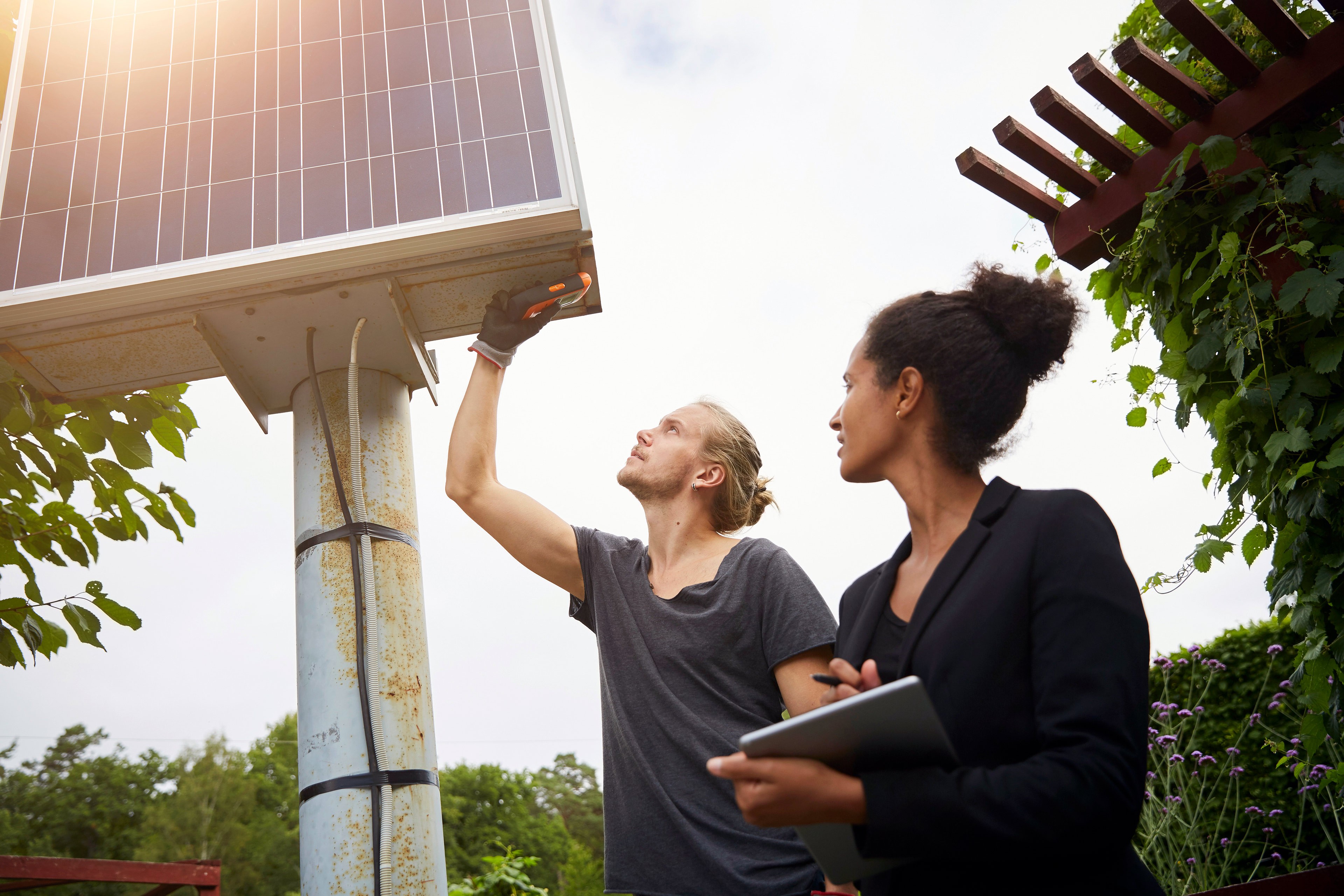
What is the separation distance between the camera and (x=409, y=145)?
1983mm

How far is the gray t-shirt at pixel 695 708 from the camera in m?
1.66

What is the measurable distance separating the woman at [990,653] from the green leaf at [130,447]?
7.80 feet

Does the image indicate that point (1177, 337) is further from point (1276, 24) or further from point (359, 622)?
point (359, 622)

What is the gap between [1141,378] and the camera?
9.66 feet

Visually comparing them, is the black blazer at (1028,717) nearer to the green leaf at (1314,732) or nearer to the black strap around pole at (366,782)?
the black strap around pole at (366,782)

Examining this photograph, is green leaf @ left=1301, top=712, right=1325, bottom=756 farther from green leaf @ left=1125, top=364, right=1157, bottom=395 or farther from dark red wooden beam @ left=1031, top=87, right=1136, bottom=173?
dark red wooden beam @ left=1031, top=87, right=1136, bottom=173

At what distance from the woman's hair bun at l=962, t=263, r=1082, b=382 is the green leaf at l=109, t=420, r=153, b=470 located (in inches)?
98.7

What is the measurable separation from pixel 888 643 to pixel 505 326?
1151 mm

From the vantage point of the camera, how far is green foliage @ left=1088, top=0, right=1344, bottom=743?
2.43m

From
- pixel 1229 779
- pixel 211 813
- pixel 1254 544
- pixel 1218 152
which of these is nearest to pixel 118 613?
pixel 1254 544

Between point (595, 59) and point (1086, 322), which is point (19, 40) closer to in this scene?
point (1086, 322)

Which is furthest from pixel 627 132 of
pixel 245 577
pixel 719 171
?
→ pixel 245 577

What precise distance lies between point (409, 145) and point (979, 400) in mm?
1342

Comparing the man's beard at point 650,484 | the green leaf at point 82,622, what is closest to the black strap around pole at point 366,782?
the man's beard at point 650,484
